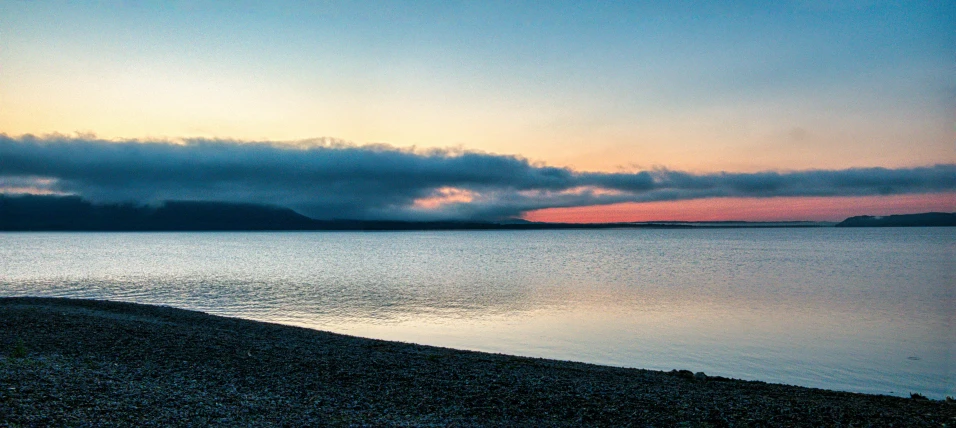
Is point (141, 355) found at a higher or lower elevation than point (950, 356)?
higher

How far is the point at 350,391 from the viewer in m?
13.0

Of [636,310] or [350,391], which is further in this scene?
[636,310]

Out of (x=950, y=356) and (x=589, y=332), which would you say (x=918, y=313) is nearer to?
(x=950, y=356)

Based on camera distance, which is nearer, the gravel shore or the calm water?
the gravel shore

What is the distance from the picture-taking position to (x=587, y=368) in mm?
17781

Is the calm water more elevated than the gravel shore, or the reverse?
the gravel shore

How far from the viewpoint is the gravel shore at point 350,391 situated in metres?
10.6

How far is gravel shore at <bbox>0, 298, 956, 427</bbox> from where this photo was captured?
34.7 ft

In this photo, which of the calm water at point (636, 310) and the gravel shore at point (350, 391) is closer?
the gravel shore at point (350, 391)

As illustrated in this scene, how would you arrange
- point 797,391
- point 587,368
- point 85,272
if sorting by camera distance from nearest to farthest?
point 797,391 → point 587,368 → point 85,272

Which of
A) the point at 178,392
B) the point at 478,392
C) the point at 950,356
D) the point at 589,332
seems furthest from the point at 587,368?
the point at 950,356

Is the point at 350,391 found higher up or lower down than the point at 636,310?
higher up

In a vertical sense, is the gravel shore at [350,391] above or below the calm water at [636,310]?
above

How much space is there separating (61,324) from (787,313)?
34.8 meters
